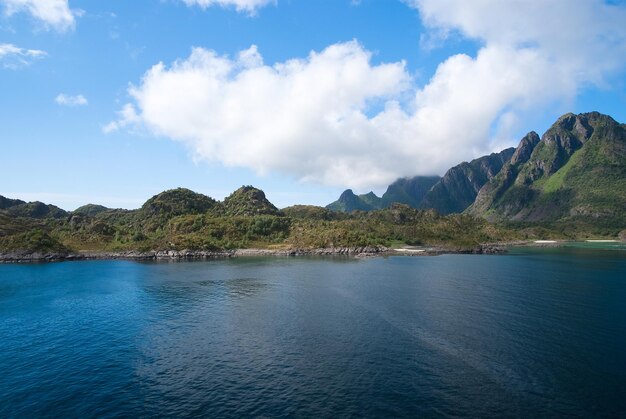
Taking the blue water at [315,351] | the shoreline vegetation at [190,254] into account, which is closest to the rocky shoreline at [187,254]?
the shoreline vegetation at [190,254]

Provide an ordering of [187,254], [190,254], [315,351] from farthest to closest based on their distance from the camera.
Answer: [190,254] → [187,254] → [315,351]

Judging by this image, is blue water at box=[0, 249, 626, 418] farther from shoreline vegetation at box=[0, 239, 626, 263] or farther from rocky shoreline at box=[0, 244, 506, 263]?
rocky shoreline at box=[0, 244, 506, 263]

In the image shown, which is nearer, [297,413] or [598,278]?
[297,413]

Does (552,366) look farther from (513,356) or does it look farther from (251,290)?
(251,290)

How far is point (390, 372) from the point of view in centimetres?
3891

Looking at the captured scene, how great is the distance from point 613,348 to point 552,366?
42.6 feet

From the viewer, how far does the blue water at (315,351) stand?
32.7 metres

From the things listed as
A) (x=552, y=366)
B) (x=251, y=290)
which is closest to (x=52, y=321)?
(x=251, y=290)

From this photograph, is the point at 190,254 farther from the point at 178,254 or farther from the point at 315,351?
the point at 315,351

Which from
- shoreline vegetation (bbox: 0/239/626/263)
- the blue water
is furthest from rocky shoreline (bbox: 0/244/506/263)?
the blue water

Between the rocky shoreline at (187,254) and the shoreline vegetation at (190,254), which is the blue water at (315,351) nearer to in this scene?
the shoreline vegetation at (190,254)

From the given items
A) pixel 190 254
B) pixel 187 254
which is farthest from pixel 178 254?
pixel 190 254

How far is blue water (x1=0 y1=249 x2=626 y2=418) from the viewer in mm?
32719

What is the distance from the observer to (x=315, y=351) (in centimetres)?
4534
